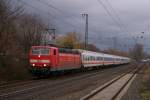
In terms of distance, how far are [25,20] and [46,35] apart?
498 centimetres

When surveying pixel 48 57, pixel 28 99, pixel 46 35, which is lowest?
pixel 28 99

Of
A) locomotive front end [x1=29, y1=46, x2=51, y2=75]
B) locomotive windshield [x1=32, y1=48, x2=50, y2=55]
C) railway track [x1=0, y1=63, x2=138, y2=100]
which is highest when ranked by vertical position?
locomotive windshield [x1=32, y1=48, x2=50, y2=55]

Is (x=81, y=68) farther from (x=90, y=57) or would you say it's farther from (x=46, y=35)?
(x=46, y=35)

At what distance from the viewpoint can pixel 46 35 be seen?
64.5 meters

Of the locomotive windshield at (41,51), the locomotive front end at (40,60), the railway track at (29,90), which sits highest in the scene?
the locomotive windshield at (41,51)

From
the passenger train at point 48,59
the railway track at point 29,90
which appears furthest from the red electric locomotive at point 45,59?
the railway track at point 29,90

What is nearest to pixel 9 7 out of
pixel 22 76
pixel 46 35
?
pixel 22 76

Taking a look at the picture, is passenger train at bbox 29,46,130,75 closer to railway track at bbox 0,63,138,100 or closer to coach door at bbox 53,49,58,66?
coach door at bbox 53,49,58,66

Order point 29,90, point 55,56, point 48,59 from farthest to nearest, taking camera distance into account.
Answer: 1. point 55,56
2. point 48,59
3. point 29,90

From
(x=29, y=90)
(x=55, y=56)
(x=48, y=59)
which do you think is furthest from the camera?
(x=55, y=56)

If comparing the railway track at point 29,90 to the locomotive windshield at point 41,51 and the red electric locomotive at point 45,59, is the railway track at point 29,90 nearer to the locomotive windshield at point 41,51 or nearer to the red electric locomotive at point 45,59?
the red electric locomotive at point 45,59

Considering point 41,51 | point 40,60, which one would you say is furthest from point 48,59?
point 41,51

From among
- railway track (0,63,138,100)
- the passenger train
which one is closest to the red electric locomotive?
the passenger train

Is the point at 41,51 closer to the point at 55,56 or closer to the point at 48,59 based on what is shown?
the point at 48,59
